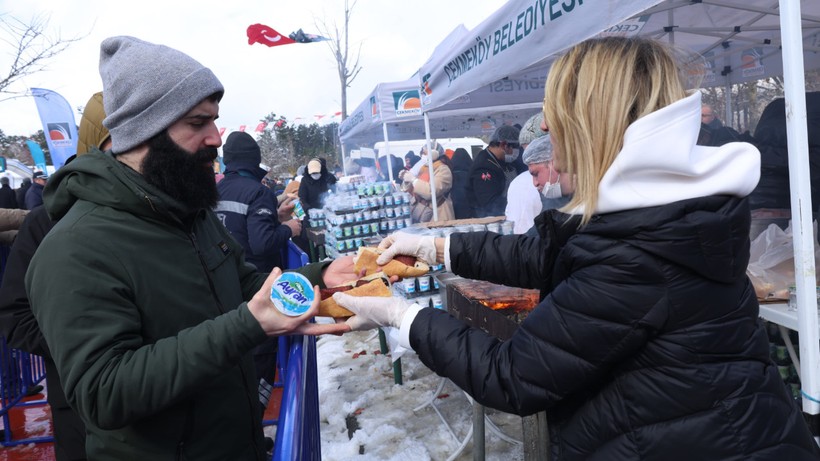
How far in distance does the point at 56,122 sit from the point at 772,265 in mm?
13728

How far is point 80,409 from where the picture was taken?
128cm

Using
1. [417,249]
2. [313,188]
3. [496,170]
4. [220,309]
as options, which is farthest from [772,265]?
[313,188]

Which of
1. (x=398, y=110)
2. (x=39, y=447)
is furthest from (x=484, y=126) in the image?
(x=39, y=447)

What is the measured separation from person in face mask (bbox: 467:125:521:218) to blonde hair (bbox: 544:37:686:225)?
546 centimetres

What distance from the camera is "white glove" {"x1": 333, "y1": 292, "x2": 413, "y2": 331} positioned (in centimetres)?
172

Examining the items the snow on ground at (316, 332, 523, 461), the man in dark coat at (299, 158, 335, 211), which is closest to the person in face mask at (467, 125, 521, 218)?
the snow on ground at (316, 332, 523, 461)

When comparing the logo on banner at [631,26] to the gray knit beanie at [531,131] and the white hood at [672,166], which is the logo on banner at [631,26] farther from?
the white hood at [672,166]

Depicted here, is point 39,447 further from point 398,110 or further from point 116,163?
point 398,110

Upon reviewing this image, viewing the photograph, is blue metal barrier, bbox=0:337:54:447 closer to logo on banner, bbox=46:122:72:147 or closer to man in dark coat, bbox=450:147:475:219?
man in dark coat, bbox=450:147:475:219

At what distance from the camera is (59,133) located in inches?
447

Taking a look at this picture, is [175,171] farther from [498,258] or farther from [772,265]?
[772,265]

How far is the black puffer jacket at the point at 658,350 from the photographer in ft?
3.85

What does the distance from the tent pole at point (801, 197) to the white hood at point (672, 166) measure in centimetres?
110

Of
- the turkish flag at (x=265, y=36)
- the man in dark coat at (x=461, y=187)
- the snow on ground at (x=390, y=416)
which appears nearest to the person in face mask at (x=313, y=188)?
the man in dark coat at (x=461, y=187)
